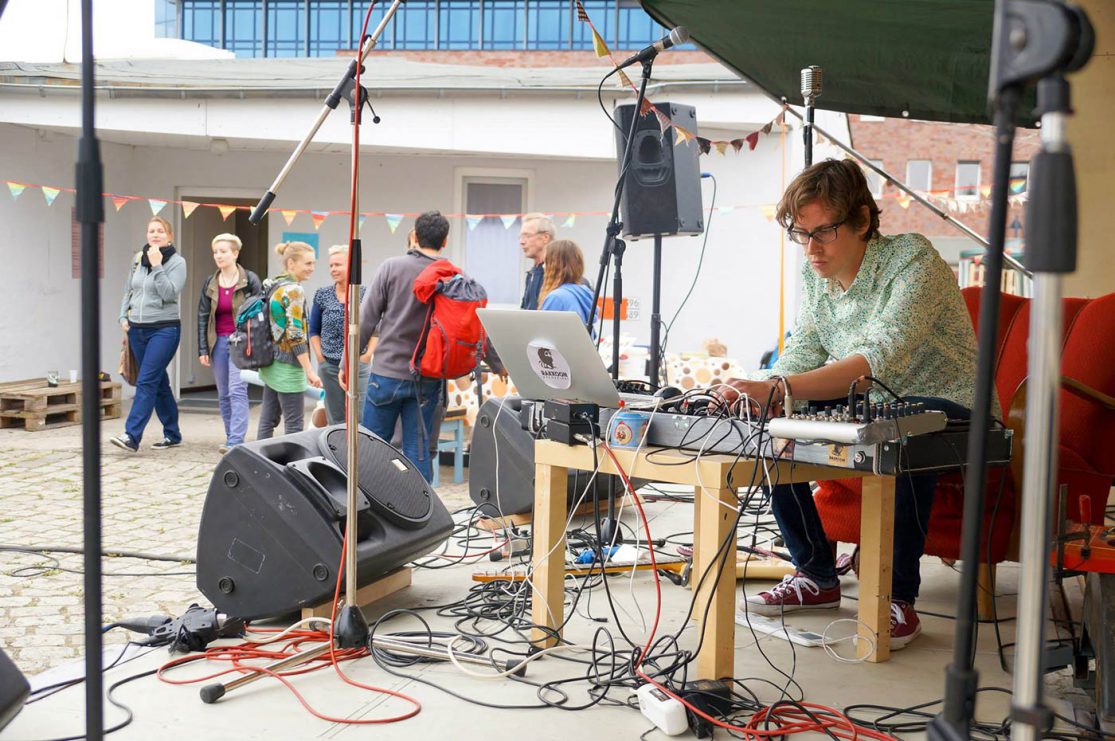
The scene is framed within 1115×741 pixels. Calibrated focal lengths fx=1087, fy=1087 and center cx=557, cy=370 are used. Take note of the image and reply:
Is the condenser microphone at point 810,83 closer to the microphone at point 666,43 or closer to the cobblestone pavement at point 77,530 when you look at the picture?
the microphone at point 666,43

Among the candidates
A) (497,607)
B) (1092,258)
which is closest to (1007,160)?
(497,607)

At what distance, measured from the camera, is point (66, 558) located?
4.18m

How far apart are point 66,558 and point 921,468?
3.25 meters

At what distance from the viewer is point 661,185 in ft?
16.0

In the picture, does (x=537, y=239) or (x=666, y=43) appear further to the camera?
(x=537, y=239)

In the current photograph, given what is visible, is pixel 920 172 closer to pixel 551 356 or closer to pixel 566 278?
pixel 566 278

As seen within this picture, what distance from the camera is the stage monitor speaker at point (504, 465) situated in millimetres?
4379

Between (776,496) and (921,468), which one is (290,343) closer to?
(776,496)

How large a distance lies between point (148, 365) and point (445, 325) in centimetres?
309

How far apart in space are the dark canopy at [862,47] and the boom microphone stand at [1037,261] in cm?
279

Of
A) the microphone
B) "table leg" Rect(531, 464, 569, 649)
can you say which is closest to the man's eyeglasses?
the microphone

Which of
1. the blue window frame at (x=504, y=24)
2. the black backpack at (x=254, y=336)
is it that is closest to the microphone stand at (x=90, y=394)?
the black backpack at (x=254, y=336)

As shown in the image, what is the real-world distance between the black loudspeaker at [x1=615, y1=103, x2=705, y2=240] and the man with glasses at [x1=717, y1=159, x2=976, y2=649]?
5.75 feet

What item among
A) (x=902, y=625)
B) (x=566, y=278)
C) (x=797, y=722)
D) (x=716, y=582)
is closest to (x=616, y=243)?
(x=566, y=278)
